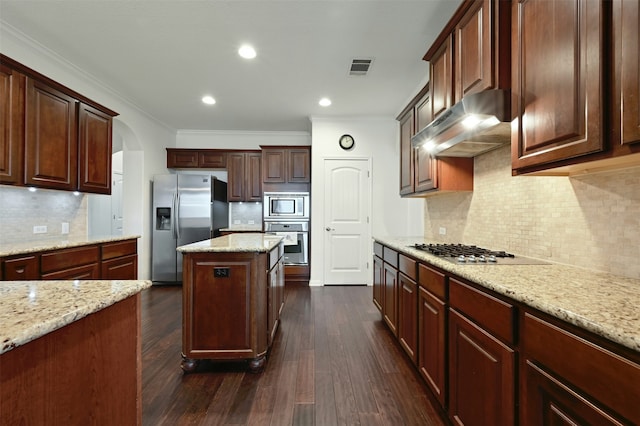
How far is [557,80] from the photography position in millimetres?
1144

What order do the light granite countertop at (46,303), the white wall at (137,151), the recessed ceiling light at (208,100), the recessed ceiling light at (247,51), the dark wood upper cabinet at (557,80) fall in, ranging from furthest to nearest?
the recessed ceiling light at (208,100) → the white wall at (137,151) → the recessed ceiling light at (247,51) → the dark wood upper cabinet at (557,80) → the light granite countertop at (46,303)

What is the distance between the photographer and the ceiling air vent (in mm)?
2977

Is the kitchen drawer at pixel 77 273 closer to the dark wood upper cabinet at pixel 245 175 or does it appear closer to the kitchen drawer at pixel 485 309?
the dark wood upper cabinet at pixel 245 175

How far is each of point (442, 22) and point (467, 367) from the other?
255cm

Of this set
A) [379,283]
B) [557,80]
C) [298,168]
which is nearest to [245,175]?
[298,168]

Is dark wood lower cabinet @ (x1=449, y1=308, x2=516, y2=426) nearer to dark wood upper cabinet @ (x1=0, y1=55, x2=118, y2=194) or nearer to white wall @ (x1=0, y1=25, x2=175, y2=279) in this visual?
dark wood upper cabinet @ (x1=0, y1=55, x2=118, y2=194)

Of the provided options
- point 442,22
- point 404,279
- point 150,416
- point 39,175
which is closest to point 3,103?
point 39,175

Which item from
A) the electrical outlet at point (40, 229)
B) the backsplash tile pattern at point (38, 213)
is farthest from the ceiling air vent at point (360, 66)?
the electrical outlet at point (40, 229)

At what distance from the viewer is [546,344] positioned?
0.87 metres

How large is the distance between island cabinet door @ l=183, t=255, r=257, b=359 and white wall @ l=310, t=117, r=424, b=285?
2582 mm

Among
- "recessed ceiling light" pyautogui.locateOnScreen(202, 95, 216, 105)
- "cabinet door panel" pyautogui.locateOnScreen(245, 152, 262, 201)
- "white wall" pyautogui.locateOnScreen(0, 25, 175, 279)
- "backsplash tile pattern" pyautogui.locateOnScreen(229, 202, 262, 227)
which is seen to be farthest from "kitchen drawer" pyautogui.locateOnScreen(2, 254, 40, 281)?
"backsplash tile pattern" pyautogui.locateOnScreen(229, 202, 262, 227)

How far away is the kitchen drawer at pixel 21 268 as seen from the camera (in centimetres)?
200

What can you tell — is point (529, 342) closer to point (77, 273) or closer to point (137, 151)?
point (77, 273)

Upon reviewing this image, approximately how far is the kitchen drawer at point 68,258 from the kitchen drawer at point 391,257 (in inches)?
111
